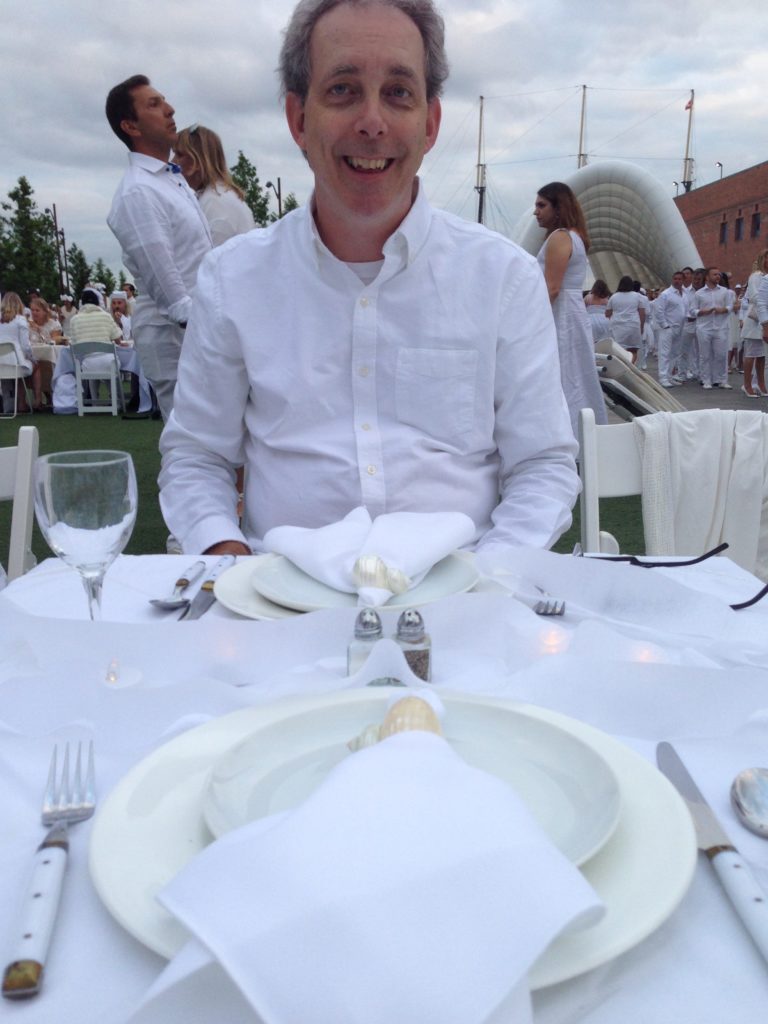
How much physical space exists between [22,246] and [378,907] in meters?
32.2

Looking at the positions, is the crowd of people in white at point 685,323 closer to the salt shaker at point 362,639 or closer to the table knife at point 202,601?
the table knife at point 202,601

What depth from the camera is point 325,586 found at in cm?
113

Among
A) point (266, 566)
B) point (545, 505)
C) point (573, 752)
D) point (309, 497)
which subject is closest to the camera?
point (573, 752)

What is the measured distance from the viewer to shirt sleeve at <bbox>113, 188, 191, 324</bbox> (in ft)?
12.1

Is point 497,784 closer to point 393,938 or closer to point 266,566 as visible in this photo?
point 393,938

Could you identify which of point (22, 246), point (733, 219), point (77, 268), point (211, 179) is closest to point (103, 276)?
point (77, 268)

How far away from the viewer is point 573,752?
25.2 inches

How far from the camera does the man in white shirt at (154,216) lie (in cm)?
372

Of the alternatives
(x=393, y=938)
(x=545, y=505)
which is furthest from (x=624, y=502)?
(x=393, y=938)

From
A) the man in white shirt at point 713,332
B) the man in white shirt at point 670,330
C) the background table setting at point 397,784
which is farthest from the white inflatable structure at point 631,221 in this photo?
the background table setting at point 397,784

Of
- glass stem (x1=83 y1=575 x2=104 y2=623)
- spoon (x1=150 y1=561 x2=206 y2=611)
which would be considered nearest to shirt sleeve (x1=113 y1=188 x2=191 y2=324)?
spoon (x1=150 y1=561 x2=206 y2=611)

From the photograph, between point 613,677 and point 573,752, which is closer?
point 573,752

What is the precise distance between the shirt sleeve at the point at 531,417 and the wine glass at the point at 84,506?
86 centimetres

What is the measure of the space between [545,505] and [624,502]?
403cm
